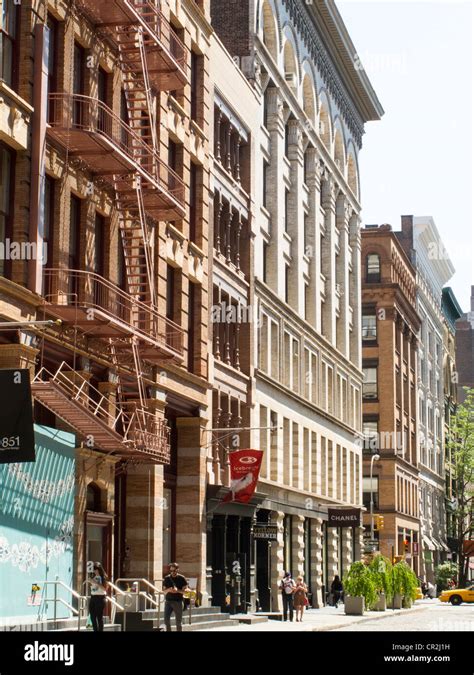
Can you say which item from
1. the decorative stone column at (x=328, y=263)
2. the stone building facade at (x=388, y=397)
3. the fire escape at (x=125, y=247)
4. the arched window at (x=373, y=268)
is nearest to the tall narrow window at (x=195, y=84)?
the fire escape at (x=125, y=247)

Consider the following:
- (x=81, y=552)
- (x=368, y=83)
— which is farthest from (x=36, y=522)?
(x=368, y=83)

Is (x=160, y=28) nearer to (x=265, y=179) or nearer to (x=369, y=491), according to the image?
(x=265, y=179)

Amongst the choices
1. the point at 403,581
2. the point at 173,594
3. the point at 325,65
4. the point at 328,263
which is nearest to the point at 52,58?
the point at 173,594

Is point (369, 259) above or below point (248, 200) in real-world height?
above

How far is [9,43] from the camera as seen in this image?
27.2 metres

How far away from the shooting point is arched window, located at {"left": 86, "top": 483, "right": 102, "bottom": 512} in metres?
31.4

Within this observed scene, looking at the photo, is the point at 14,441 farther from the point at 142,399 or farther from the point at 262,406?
the point at 262,406

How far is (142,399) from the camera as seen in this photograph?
32219 millimetres

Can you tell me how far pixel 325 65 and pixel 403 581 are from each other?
31125mm

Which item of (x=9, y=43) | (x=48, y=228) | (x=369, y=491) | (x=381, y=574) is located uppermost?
(x=9, y=43)

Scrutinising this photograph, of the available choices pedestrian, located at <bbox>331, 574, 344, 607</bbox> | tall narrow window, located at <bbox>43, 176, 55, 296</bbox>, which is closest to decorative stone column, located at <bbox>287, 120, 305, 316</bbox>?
pedestrian, located at <bbox>331, 574, 344, 607</bbox>

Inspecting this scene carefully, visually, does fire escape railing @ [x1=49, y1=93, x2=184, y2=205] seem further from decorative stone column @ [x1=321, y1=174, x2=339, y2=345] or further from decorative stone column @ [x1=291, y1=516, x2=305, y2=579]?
decorative stone column @ [x1=321, y1=174, x2=339, y2=345]

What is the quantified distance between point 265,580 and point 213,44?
77.7 ft

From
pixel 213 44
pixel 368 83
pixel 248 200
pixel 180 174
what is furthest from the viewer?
pixel 368 83
